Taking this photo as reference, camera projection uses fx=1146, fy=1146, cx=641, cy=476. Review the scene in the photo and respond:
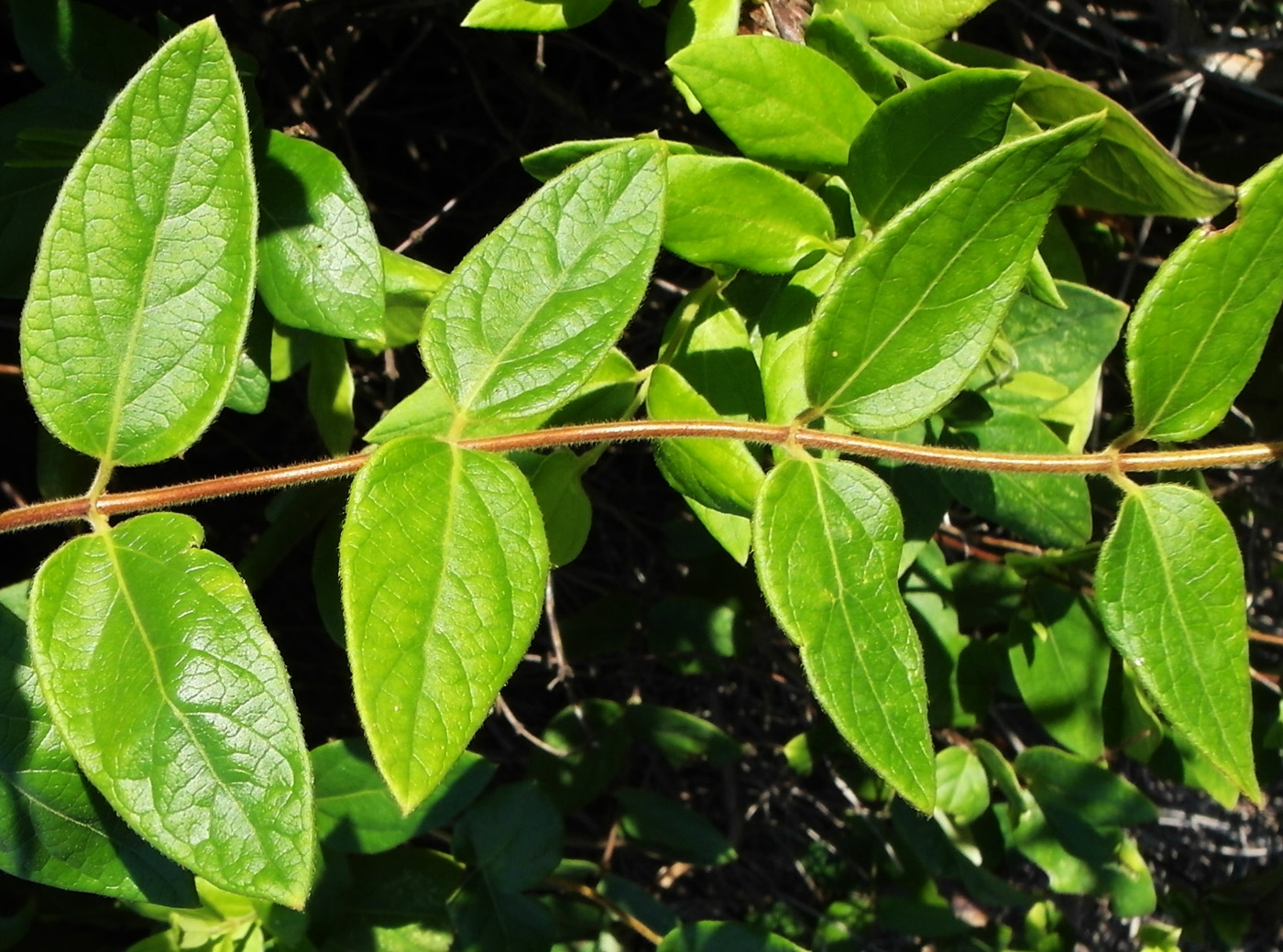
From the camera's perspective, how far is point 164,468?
5.81 feet

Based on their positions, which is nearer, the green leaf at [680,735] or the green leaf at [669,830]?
the green leaf at [680,735]

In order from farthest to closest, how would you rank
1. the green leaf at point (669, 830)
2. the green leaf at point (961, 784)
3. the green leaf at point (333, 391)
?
the green leaf at point (669, 830)
the green leaf at point (961, 784)
the green leaf at point (333, 391)

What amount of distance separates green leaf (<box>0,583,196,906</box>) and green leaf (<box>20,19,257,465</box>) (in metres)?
0.23

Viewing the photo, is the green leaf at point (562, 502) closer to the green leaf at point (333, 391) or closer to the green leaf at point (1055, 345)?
the green leaf at point (333, 391)

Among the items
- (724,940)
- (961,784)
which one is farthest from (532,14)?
(961,784)

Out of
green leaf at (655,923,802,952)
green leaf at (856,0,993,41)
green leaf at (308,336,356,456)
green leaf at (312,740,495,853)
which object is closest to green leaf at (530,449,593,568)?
green leaf at (308,336,356,456)

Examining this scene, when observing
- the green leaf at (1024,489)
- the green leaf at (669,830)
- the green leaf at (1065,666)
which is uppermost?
the green leaf at (1024,489)

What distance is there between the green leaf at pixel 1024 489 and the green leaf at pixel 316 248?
626 millimetres

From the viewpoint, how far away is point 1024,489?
4.04ft

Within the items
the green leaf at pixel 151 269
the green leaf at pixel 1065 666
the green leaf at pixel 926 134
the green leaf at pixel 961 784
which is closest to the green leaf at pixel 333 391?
the green leaf at pixel 151 269

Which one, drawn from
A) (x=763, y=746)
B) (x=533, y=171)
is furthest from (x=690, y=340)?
(x=763, y=746)

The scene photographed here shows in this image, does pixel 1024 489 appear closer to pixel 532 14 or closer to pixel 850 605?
pixel 850 605

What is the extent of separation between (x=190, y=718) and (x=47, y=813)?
1.03 feet

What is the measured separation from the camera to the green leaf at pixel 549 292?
801 mm
